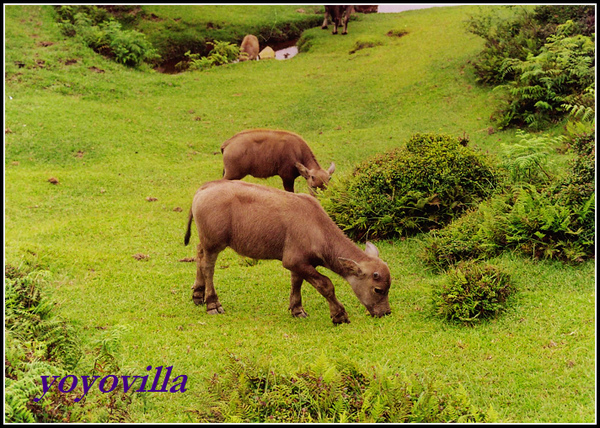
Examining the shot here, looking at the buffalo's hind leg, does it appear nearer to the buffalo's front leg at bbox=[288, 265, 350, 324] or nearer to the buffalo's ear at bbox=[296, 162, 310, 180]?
the buffalo's front leg at bbox=[288, 265, 350, 324]

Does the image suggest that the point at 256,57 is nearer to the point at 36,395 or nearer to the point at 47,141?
the point at 47,141

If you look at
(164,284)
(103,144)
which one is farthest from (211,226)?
(103,144)

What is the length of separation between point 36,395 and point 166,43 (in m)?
28.5

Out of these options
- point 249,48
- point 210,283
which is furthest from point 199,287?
point 249,48

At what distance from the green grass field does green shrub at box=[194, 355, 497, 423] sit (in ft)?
1.38

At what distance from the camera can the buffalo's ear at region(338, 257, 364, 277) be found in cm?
840

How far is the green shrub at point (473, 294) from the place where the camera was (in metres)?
8.22

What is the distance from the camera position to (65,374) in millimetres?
6215

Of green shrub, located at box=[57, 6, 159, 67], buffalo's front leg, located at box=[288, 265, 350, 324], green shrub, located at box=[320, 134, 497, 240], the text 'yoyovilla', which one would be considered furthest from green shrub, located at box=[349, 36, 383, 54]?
the text 'yoyovilla'

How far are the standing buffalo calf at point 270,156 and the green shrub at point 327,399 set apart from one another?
8496 mm

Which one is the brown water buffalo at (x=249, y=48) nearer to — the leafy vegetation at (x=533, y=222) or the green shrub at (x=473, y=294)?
the leafy vegetation at (x=533, y=222)

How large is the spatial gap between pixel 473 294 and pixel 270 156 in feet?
24.8

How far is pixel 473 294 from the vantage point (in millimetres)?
8250

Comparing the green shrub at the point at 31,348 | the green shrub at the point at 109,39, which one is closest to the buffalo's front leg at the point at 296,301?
the green shrub at the point at 31,348
